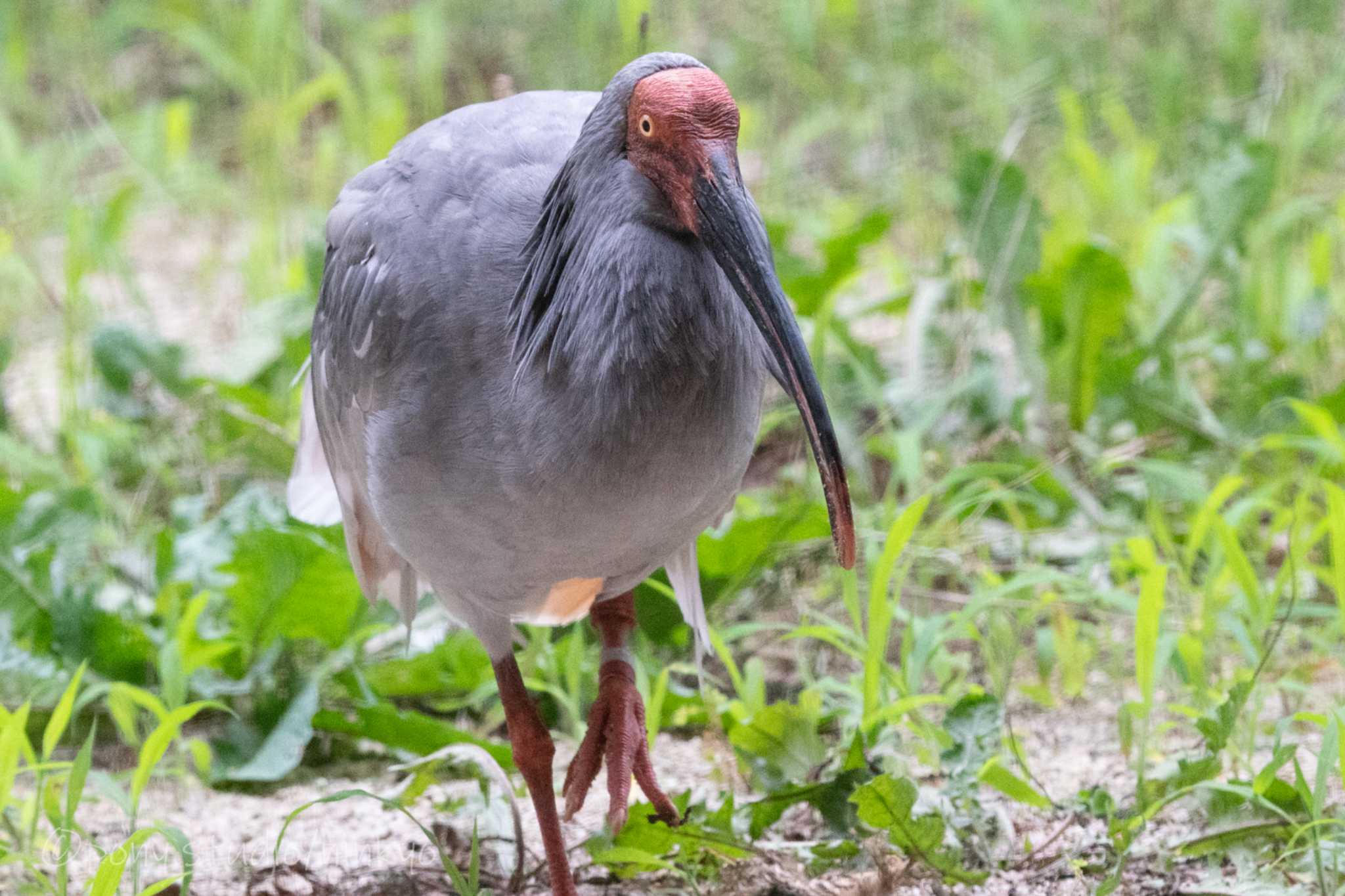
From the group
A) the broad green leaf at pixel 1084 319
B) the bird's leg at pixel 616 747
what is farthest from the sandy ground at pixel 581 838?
the broad green leaf at pixel 1084 319

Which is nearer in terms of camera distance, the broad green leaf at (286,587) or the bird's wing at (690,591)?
the bird's wing at (690,591)

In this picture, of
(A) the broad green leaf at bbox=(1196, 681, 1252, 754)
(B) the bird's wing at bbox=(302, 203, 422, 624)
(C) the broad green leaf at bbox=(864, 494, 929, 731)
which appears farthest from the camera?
(C) the broad green leaf at bbox=(864, 494, 929, 731)

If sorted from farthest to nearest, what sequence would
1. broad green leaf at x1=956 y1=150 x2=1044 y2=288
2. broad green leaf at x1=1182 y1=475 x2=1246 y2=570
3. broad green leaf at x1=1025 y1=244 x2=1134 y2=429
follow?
broad green leaf at x1=956 y1=150 x2=1044 y2=288
broad green leaf at x1=1025 y1=244 x2=1134 y2=429
broad green leaf at x1=1182 y1=475 x2=1246 y2=570

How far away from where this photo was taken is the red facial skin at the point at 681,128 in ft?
7.80

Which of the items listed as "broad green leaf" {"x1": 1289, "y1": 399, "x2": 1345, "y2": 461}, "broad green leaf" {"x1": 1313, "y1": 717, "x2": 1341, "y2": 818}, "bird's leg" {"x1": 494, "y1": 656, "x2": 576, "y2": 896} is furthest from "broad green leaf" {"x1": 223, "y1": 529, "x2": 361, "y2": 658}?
"broad green leaf" {"x1": 1289, "y1": 399, "x2": 1345, "y2": 461}

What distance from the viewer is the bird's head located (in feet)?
7.72

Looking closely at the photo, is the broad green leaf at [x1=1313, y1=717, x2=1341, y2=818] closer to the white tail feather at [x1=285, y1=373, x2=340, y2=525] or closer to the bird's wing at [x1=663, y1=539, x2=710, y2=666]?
the bird's wing at [x1=663, y1=539, x2=710, y2=666]

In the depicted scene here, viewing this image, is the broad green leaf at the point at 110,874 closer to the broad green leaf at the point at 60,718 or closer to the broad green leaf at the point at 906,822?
the broad green leaf at the point at 60,718

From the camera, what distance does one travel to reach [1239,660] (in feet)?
12.4

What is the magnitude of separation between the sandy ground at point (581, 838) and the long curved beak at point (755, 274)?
86 cm

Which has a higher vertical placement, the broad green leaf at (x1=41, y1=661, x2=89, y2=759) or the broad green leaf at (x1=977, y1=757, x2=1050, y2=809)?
the broad green leaf at (x1=41, y1=661, x2=89, y2=759)

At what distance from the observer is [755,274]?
2.34 m

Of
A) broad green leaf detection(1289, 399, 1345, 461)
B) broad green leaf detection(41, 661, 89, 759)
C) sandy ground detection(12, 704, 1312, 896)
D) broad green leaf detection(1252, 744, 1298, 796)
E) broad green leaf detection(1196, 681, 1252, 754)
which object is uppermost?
broad green leaf detection(1289, 399, 1345, 461)

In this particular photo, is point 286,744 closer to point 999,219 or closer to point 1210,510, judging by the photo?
point 1210,510
